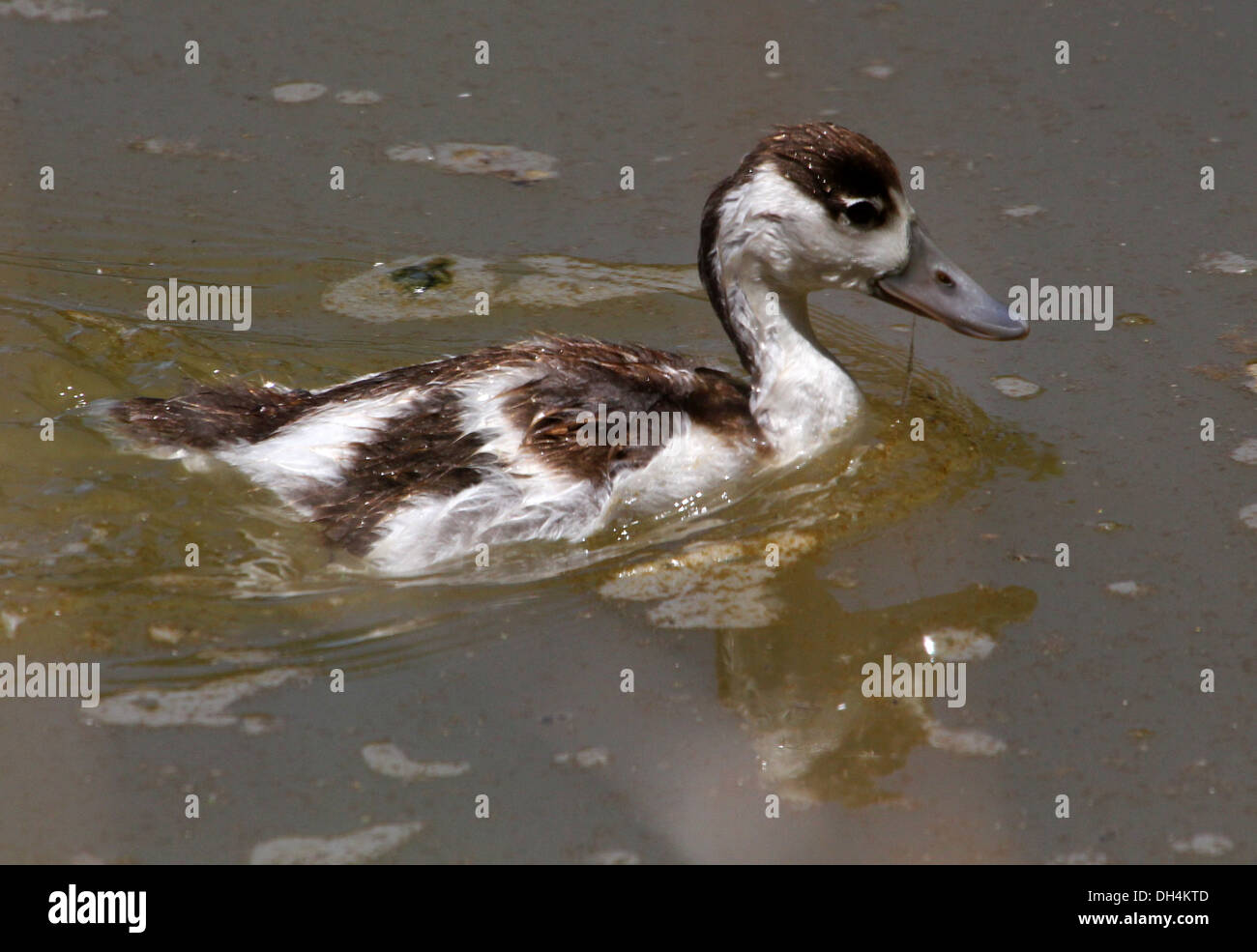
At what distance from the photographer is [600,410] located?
5465 mm

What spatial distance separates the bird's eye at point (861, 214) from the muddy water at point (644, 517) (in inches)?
30.2

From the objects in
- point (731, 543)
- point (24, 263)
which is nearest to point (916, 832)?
point (731, 543)

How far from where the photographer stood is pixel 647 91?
8.30 metres

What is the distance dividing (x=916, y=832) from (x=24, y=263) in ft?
16.1

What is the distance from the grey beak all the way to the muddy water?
0.46 metres

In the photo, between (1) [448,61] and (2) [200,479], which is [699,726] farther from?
(1) [448,61]

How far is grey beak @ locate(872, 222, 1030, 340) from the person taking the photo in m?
5.90
